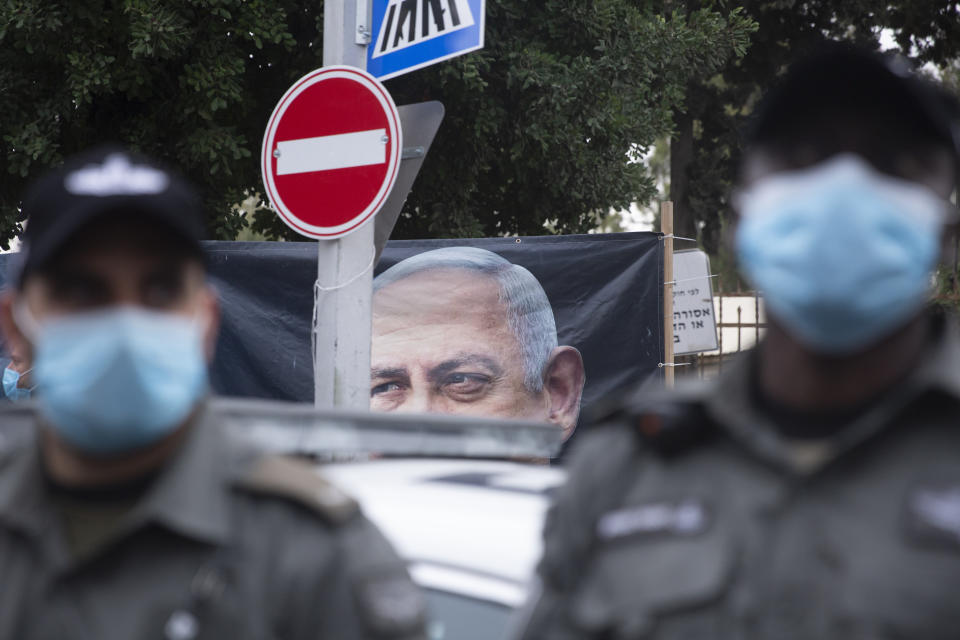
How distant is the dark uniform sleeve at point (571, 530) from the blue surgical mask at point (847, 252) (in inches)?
12.5

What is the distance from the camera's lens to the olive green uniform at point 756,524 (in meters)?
1.50

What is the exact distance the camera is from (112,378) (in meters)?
1.71

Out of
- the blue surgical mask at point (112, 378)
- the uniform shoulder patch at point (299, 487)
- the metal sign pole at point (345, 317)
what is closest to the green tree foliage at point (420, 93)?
the metal sign pole at point (345, 317)

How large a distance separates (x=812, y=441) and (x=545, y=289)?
237 inches

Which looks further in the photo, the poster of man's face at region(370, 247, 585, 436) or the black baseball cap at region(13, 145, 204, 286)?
the poster of man's face at region(370, 247, 585, 436)

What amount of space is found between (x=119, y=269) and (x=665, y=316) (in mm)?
6169

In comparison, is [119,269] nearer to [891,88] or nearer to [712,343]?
[891,88]

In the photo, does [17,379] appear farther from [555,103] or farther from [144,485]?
[144,485]

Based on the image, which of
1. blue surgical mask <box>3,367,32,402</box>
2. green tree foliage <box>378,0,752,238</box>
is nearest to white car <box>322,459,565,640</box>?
blue surgical mask <box>3,367,32,402</box>

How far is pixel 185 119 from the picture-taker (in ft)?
37.0

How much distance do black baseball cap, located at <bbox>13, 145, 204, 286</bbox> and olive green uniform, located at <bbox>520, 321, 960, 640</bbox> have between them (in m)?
0.70

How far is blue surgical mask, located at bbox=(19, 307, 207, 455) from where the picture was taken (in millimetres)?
1699

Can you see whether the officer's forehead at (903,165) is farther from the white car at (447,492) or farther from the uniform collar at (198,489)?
the uniform collar at (198,489)

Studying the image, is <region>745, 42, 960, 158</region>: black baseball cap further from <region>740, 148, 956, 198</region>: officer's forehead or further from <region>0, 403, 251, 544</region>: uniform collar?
<region>0, 403, 251, 544</region>: uniform collar
